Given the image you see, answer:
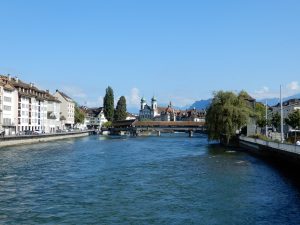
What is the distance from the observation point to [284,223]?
78.2ft

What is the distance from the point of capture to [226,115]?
8481 centimetres

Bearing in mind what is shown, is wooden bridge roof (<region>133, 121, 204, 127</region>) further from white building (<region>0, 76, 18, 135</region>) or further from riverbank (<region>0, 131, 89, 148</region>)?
white building (<region>0, 76, 18, 135</region>)

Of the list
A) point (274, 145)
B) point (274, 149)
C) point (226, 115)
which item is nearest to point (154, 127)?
point (226, 115)

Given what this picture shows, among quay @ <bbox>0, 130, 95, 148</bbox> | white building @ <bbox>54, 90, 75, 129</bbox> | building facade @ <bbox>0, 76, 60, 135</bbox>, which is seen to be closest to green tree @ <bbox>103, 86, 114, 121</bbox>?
white building @ <bbox>54, 90, 75, 129</bbox>

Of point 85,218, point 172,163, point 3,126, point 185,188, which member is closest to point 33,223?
point 85,218

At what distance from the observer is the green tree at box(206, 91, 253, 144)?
84375 millimetres

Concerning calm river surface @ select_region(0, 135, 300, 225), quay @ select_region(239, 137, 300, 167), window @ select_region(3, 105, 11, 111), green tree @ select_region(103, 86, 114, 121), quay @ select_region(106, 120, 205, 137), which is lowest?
calm river surface @ select_region(0, 135, 300, 225)

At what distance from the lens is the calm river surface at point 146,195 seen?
2503cm

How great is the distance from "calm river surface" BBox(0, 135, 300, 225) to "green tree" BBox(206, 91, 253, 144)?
3470 cm

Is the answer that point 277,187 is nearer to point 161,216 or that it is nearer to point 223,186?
point 223,186

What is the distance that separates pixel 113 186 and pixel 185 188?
537 cm

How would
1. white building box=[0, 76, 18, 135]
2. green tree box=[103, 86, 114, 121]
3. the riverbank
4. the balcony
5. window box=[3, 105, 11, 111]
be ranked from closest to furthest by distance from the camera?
the riverbank < white building box=[0, 76, 18, 135] < the balcony < window box=[3, 105, 11, 111] < green tree box=[103, 86, 114, 121]

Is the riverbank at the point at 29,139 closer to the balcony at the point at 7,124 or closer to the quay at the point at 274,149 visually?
the balcony at the point at 7,124

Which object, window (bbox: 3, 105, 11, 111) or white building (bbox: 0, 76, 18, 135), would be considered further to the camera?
window (bbox: 3, 105, 11, 111)
